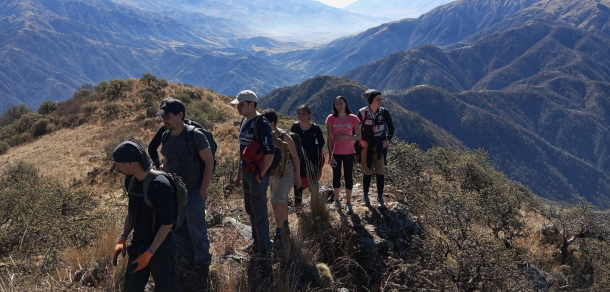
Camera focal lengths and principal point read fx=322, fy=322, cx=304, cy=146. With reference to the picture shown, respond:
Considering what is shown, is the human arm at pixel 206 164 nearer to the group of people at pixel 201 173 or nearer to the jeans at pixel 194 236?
the group of people at pixel 201 173

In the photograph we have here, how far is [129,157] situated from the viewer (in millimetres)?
2184

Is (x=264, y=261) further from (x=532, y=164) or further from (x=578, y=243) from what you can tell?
(x=532, y=164)

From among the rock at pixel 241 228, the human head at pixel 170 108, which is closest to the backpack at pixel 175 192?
the human head at pixel 170 108

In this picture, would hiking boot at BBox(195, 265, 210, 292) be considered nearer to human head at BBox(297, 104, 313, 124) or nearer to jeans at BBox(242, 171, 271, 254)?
jeans at BBox(242, 171, 271, 254)

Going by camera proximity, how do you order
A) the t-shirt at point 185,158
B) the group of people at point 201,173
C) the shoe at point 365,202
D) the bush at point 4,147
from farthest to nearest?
the bush at point 4,147, the shoe at point 365,202, the t-shirt at point 185,158, the group of people at point 201,173

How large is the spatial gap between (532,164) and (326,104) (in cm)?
8207

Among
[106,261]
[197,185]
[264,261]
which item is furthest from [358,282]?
[106,261]

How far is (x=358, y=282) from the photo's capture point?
3.82 m

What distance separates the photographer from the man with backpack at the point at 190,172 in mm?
2928

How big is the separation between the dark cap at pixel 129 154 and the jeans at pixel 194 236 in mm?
900

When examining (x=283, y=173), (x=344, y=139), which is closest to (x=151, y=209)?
(x=283, y=173)

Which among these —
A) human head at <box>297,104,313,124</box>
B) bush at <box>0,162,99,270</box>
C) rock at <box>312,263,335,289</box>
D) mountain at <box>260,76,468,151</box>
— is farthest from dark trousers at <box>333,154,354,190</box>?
mountain at <box>260,76,468,151</box>

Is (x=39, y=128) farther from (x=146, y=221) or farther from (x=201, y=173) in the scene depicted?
(x=146, y=221)

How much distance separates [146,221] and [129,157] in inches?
19.2
